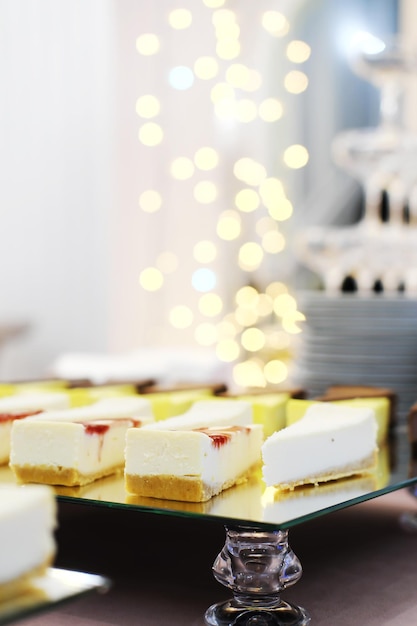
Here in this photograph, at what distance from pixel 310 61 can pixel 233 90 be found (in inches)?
23.3

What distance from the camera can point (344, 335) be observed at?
167cm

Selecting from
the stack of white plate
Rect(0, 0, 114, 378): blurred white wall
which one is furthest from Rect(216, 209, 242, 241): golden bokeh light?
the stack of white plate

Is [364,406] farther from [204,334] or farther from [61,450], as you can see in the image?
[204,334]

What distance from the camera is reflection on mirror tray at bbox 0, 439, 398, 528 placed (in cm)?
82

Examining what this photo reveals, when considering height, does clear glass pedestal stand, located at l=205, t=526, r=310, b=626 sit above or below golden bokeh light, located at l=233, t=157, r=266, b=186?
below

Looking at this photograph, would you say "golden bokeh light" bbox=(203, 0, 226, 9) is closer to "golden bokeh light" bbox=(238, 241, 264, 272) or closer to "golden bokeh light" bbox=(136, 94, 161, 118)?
"golden bokeh light" bbox=(136, 94, 161, 118)

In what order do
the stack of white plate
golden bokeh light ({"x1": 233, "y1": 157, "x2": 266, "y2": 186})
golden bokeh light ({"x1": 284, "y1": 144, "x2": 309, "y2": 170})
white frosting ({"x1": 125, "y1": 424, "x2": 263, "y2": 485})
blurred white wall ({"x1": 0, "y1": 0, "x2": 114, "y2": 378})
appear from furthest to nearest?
golden bokeh light ({"x1": 284, "y1": 144, "x2": 309, "y2": 170}) < golden bokeh light ({"x1": 233, "y1": 157, "x2": 266, "y2": 186}) < blurred white wall ({"x1": 0, "y1": 0, "x2": 114, "y2": 378}) < the stack of white plate < white frosting ({"x1": 125, "y1": 424, "x2": 263, "y2": 485})

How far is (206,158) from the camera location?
348cm

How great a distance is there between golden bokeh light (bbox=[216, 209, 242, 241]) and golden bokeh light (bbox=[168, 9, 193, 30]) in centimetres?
70

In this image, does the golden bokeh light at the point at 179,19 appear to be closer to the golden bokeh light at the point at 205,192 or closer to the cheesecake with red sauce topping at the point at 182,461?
the golden bokeh light at the point at 205,192

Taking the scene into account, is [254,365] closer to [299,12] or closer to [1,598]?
[299,12]

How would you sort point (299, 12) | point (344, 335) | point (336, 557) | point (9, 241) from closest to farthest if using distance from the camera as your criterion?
point (336, 557) < point (344, 335) < point (9, 241) < point (299, 12)

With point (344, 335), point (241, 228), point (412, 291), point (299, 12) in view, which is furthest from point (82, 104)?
point (344, 335)

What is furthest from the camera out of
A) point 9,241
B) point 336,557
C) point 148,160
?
point 148,160
